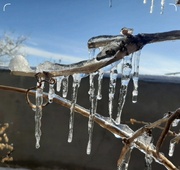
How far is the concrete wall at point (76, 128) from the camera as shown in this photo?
4.07 metres

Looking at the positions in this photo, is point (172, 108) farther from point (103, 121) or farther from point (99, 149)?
point (103, 121)

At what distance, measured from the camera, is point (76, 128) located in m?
4.16

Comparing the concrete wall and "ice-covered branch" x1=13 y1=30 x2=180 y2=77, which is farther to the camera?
the concrete wall

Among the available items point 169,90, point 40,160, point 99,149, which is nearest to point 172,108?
point 169,90

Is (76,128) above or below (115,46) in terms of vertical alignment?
below

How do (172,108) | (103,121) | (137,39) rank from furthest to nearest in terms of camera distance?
(172,108), (103,121), (137,39)

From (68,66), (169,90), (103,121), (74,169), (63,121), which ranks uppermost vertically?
(68,66)

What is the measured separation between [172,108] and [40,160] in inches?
65.7

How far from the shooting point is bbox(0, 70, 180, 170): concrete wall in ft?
13.4

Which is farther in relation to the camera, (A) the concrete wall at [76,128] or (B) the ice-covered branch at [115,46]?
(A) the concrete wall at [76,128]

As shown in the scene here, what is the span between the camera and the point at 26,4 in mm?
16469

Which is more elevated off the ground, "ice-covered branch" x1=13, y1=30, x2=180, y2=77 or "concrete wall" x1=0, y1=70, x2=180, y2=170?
"ice-covered branch" x1=13, y1=30, x2=180, y2=77

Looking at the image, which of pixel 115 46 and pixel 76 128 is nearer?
pixel 115 46

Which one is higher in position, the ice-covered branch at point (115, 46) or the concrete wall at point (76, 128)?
the ice-covered branch at point (115, 46)
